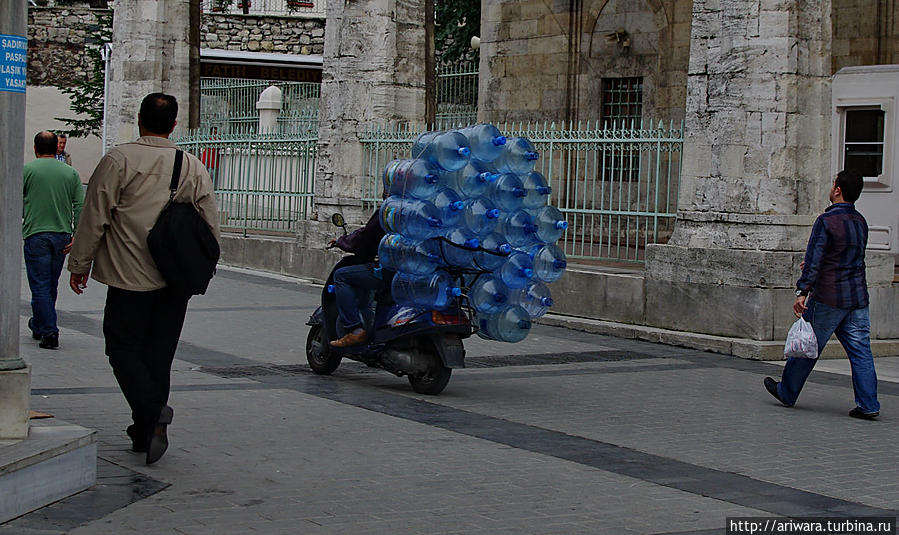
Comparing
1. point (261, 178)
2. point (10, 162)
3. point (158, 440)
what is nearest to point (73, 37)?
point (261, 178)

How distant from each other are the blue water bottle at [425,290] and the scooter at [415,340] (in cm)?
9

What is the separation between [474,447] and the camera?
7426 millimetres

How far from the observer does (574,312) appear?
13.9 metres

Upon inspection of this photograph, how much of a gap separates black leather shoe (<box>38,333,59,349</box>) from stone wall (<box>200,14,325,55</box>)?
26.9 meters

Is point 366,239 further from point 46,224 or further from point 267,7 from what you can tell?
point 267,7

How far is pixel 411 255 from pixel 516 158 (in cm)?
103

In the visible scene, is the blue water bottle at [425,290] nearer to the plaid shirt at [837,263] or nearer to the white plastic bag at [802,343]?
the white plastic bag at [802,343]

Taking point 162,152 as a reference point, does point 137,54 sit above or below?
above

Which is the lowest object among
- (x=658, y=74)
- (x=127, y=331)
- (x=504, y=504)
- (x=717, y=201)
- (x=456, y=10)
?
(x=504, y=504)

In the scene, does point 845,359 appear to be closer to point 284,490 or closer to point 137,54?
point 284,490

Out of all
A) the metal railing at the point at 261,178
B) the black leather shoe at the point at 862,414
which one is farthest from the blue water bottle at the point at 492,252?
the metal railing at the point at 261,178

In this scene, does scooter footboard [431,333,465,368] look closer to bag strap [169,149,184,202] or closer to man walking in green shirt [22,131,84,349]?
bag strap [169,149,184,202]

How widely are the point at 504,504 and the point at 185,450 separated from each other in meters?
1.91

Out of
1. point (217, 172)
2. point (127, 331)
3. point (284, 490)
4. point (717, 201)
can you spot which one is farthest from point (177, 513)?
point (217, 172)
